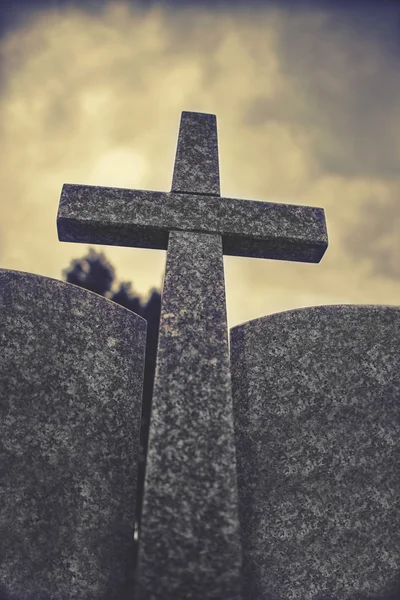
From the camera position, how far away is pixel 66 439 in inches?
90.5

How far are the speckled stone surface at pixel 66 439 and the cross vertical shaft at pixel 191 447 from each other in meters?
0.51

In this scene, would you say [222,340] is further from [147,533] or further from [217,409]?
[147,533]

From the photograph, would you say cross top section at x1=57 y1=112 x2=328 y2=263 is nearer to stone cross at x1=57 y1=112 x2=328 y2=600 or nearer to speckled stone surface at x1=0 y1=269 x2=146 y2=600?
stone cross at x1=57 y1=112 x2=328 y2=600

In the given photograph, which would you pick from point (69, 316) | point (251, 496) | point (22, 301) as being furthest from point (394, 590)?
point (22, 301)

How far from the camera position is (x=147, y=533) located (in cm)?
167

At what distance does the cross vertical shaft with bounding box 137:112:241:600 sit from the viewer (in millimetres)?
1649

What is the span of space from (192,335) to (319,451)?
3.17ft

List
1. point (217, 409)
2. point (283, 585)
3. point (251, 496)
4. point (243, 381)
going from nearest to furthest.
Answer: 1. point (217, 409)
2. point (283, 585)
3. point (251, 496)
4. point (243, 381)

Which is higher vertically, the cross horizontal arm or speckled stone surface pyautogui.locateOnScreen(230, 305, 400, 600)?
the cross horizontal arm

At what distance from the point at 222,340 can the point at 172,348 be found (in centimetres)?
26

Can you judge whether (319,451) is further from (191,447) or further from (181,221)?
(181,221)

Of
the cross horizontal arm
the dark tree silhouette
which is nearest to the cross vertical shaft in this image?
the cross horizontal arm

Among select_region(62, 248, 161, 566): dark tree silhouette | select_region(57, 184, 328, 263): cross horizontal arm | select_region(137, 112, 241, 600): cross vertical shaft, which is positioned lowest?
select_region(137, 112, 241, 600): cross vertical shaft

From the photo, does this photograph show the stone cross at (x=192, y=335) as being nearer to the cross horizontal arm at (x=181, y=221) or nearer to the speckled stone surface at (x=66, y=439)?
the cross horizontal arm at (x=181, y=221)
